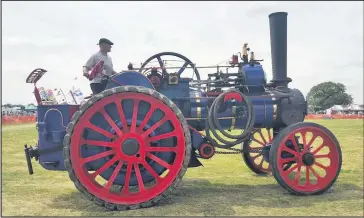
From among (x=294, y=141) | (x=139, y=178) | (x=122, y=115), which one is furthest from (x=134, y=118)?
(x=294, y=141)

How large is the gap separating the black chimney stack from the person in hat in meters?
3.13

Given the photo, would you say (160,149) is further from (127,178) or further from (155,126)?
(127,178)

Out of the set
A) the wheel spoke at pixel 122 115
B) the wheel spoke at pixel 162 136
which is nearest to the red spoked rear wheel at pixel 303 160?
the wheel spoke at pixel 162 136

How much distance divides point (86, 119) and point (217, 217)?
2.31 meters

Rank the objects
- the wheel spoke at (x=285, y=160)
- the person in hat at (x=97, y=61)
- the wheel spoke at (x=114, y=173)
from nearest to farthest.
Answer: the wheel spoke at (x=114, y=173) < the person in hat at (x=97, y=61) < the wheel spoke at (x=285, y=160)

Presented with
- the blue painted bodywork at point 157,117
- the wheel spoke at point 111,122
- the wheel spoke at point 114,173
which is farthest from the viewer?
the blue painted bodywork at point 157,117

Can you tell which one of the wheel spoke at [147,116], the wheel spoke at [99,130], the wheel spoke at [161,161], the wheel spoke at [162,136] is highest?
the wheel spoke at [147,116]

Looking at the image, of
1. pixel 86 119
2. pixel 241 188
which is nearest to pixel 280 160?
pixel 241 188

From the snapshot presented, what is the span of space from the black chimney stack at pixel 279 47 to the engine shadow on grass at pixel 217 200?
210 centimetres

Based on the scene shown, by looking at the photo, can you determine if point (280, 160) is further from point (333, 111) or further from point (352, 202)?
point (333, 111)

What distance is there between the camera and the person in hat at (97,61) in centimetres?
600

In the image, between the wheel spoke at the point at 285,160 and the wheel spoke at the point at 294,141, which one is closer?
the wheel spoke at the point at 285,160

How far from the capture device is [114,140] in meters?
5.48

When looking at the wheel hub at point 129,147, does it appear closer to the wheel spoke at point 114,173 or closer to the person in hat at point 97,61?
the wheel spoke at point 114,173
